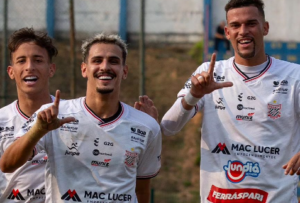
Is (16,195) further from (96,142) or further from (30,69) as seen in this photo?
(30,69)

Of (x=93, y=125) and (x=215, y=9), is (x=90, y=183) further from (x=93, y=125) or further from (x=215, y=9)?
(x=215, y=9)

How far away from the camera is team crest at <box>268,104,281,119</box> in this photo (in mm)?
4930

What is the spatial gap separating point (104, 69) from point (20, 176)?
1.23 m

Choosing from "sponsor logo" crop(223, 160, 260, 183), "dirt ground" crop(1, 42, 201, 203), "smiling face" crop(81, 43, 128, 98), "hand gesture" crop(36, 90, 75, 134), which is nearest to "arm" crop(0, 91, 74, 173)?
"hand gesture" crop(36, 90, 75, 134)

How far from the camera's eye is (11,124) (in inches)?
194

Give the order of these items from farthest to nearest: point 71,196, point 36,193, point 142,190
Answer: point 142,190
point 36,193
point 71,196

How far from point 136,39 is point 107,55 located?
Answer: 823cm

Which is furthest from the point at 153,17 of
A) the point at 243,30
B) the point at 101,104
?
the point at 101,104

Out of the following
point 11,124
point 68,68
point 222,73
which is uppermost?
point 222,73

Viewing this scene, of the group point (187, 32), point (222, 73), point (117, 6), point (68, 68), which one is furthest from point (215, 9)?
point (222, 73)

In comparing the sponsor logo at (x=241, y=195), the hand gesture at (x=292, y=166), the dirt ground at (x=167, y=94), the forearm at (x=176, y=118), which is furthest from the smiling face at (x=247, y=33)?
the dirt ground at (x=167, y=94)

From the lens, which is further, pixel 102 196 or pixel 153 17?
pixel 153 17

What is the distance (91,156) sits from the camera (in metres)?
4.35

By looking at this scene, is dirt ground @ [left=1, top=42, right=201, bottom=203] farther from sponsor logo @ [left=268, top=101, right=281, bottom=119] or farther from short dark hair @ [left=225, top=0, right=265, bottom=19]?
short dark hair @ [left=225, top=0, right=265, bottom=19]
